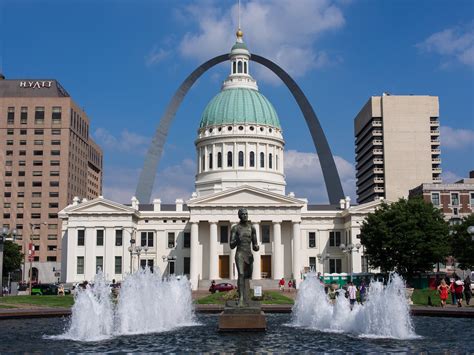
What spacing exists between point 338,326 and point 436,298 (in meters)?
23.2

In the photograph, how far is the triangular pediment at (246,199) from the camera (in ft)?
300

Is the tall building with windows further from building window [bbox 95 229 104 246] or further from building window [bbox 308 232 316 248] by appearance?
building window [bbox 308 232 316 248]

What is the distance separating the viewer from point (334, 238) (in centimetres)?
9819

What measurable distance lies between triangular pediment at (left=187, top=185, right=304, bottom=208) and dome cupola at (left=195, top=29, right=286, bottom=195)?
1206 cm

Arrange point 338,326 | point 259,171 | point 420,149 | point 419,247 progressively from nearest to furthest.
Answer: point 338,326
point 419,247
point 259,171
point 420,149

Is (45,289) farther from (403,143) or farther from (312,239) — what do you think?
(403,143)

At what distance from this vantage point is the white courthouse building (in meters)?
91.5

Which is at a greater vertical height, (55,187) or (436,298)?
(55,187)

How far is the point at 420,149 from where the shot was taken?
142 m

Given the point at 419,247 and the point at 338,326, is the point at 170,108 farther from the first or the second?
the point at 338,326

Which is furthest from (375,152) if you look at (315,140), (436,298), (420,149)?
(436,298)

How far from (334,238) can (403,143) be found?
175ft

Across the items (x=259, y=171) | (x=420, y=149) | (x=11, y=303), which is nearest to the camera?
(x=11, y=303)

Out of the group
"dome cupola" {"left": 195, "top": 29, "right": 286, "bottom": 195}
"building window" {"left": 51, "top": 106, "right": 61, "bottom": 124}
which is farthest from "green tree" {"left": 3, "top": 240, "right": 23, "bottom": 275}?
"building window" {"left": 51, "top": 106, "right": 61, "bottom": 124}
